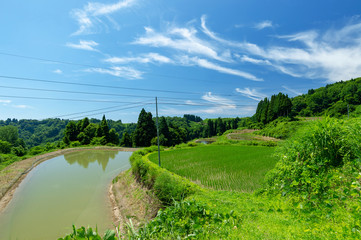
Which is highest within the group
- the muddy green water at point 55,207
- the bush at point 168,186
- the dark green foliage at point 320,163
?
the dark green foliage at point 320,163

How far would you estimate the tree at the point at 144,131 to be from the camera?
36375 mm

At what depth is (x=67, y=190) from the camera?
11641 millimetres

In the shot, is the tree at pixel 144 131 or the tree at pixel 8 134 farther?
the tree at pixel 8 134

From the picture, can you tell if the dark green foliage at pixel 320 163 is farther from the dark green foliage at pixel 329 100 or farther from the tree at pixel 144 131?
the dark green foliage at pixel 329 100

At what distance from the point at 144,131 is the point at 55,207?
27.3 metres

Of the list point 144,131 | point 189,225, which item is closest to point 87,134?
point 144,131

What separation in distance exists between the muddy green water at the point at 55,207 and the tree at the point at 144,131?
21.6 metres

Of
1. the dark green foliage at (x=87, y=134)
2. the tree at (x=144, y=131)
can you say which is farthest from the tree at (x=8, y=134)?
the tree at (x=144, y=131)

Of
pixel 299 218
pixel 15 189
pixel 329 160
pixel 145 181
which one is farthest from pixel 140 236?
pixel 15 189

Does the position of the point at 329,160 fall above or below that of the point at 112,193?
above

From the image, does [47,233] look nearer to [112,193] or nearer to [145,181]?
[112,193]

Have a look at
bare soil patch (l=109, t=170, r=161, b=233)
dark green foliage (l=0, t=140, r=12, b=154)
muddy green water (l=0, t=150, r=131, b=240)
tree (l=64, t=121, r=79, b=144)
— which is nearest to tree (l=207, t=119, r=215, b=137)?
tree (l=64, t=121, r=79, b=144)

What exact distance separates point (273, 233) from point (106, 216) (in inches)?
358

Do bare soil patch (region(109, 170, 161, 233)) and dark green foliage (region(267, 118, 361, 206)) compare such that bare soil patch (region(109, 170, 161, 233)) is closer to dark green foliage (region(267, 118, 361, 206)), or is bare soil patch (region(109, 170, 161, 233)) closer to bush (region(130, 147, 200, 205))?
bush (region(130, 147, 200, 205))
